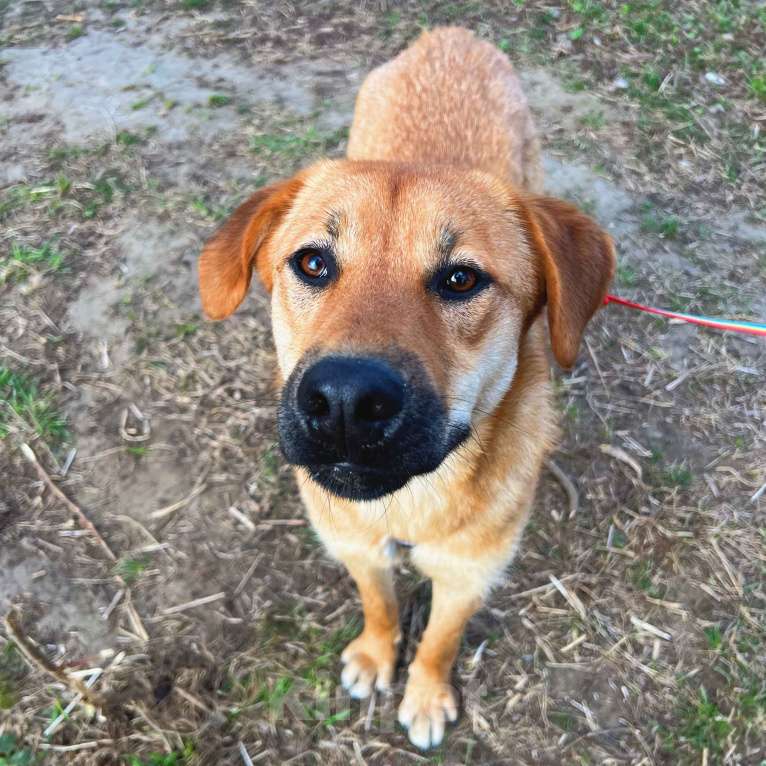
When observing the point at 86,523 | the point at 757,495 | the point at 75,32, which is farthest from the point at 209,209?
the point at 757,495

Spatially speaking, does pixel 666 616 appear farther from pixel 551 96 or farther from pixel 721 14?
pixel 721 14

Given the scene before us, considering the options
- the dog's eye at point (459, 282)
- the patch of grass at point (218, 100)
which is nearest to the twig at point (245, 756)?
the dog's eye at point (459, 282)

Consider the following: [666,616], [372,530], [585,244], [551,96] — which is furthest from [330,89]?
[666,616]

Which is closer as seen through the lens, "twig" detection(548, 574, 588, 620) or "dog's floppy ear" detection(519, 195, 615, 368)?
"dog's floppy ear" detection(519, 195, 615, 368)

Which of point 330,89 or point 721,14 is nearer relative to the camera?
point 330,89

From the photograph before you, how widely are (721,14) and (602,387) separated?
16.3 ft

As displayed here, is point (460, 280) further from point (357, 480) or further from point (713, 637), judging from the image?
point (713, 637)

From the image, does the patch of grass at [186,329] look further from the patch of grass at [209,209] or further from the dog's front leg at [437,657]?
the dog's front leg at [437,657]

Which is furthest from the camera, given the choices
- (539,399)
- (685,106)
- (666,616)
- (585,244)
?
(685,106)

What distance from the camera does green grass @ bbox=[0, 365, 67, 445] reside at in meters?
3.89

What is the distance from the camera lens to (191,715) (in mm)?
3027

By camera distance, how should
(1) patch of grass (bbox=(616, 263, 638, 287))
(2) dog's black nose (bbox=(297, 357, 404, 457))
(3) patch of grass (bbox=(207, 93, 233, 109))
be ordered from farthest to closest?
(3) patch of grass (bbox=(207, 93, 233, 109)), (1) patch of grass (bbox=(616, 263, 638, 287)), (2) dog's black nose (bbox=(297, 357, 404, 457))

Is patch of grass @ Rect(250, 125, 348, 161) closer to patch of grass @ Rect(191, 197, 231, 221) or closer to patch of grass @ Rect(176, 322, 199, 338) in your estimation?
patch of grass @ Rect(191, 197, 231, 221)

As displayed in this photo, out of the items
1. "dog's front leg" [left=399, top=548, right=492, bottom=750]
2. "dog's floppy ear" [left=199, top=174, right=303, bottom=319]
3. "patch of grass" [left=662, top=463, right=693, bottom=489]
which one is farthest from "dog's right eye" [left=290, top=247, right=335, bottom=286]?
"patch of grass" [left=662, top=463, right=693, bottom=489]
